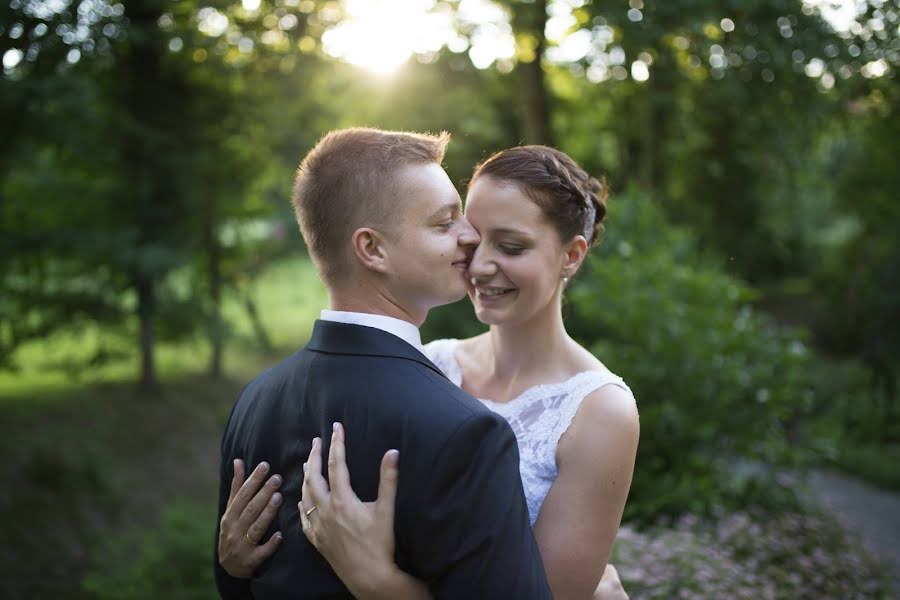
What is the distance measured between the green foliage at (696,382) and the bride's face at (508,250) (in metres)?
4.14

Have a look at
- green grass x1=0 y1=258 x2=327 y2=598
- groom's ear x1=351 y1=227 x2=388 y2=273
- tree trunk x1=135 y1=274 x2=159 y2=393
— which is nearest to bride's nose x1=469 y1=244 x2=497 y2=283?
groom's ear x1=351 y1=227 x2=388 y2=273

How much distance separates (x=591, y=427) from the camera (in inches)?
92.2

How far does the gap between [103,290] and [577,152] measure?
11617 mm

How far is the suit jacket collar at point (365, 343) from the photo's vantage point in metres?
1.96

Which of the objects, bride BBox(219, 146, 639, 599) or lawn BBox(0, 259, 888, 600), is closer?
bride BBox(219, 146, 639, 599)

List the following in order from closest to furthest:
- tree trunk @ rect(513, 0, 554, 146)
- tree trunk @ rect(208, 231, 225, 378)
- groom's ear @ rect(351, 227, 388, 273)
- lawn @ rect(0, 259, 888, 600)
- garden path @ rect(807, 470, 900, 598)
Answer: groom's ear @ rect(351, 227, 388, 273), lawn @ rect(0, 259, 888, 600), garden path @ rect(807, 470, 900, 598), tree trunk @ rect(208, 231, 225, 378), tree trunk @ rect(513, 0, 554, 146)

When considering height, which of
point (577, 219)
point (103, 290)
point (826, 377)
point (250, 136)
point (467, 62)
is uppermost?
point (467, 62)

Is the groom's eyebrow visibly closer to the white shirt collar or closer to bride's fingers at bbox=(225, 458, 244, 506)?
the white shirt collar

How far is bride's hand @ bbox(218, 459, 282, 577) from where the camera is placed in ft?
6.75

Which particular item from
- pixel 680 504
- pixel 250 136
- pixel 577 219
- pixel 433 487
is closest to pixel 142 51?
pixel 250 136

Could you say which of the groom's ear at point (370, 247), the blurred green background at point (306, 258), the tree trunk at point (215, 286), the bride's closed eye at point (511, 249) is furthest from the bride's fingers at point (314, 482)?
the tree trunk at point (215, 286)

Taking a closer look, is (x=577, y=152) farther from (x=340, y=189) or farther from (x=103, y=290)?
(x=340, y=189)

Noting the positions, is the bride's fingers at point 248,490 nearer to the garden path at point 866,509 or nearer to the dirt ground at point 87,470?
the dirt ground at point 87,470

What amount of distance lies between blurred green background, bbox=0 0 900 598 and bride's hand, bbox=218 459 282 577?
10.7ft
